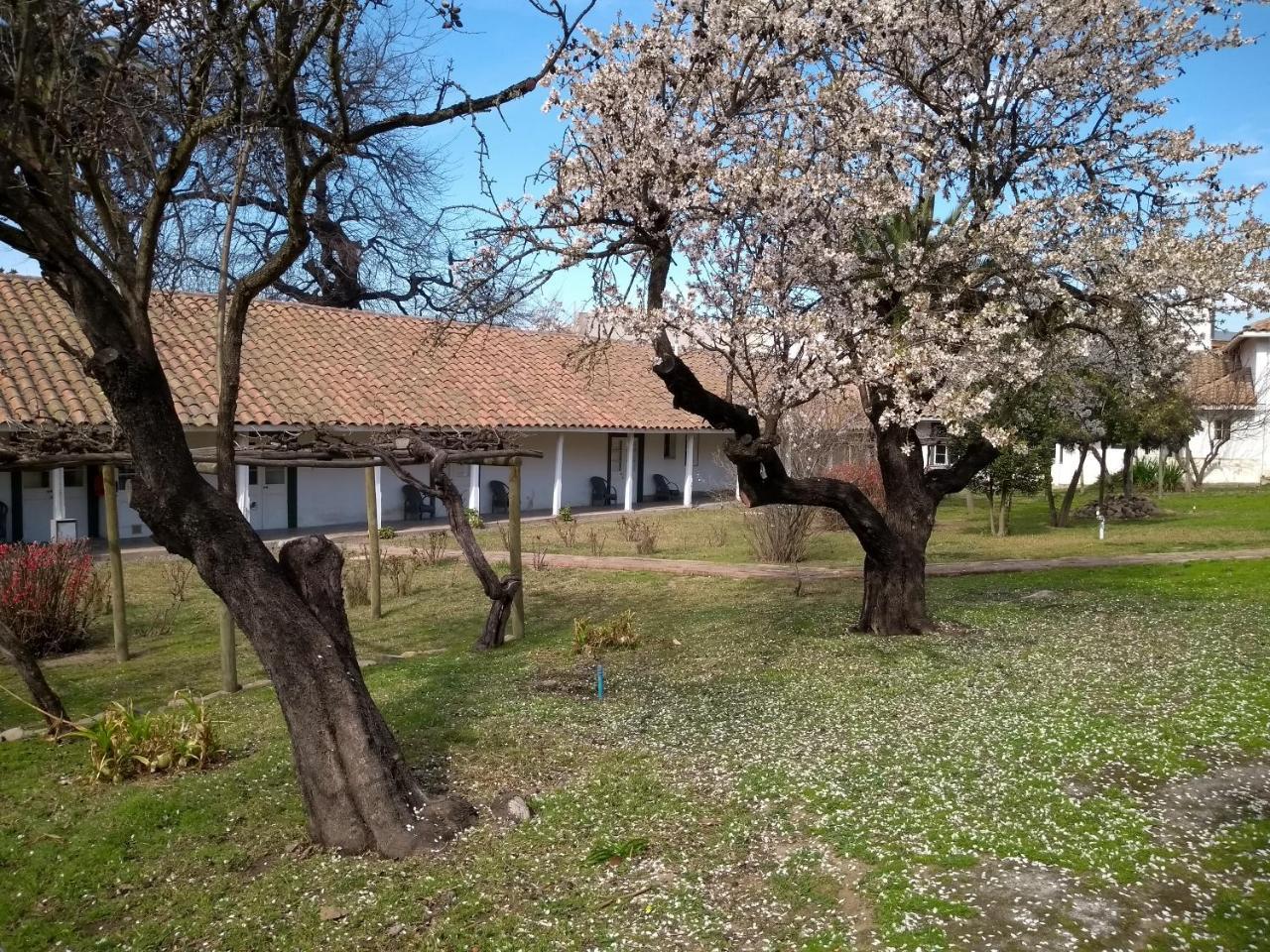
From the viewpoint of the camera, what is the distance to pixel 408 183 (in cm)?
2900

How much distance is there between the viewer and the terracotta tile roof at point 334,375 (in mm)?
17297

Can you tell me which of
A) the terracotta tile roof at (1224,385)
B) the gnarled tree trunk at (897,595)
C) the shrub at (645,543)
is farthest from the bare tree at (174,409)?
the terracotta tile roof at (1224,385)

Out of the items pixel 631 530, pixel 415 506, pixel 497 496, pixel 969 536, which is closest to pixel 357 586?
pixel 631 530

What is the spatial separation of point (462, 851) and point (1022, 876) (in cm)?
272

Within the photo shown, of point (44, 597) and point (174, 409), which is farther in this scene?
point (44, 597)

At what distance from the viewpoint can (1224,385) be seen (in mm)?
37219

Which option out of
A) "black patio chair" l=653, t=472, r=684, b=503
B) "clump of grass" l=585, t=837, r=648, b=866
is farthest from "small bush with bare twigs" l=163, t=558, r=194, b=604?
"black patio chair" l=653, t=472, r=684, b=503

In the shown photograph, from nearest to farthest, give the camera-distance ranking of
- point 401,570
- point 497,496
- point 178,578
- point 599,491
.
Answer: point 178,578
point 401,570
point 497,496
point 599,491

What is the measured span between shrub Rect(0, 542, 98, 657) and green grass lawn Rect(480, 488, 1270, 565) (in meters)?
8.46

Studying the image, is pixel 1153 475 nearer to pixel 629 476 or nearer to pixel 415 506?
pixel 629 476

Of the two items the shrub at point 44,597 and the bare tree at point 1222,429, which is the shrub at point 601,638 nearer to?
the shrub at point 44,597

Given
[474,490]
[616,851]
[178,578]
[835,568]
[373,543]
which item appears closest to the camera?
[616,851]

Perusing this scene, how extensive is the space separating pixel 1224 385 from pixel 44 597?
128ft

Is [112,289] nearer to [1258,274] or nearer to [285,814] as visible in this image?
[285,814]
